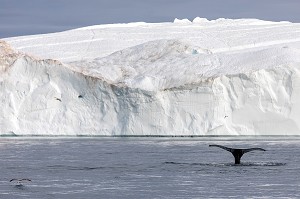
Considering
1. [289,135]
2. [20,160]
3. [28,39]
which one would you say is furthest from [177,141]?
[28,39]

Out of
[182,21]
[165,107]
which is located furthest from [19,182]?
[182,21]

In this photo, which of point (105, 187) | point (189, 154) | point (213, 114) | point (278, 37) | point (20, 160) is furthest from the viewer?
point (278, 37)

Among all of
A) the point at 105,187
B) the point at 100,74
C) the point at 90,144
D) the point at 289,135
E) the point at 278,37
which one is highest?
the point at 278,37

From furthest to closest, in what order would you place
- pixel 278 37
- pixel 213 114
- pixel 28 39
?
pixel 28 39 < pixel 278 37 < pixel 213 114

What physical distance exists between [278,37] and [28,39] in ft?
62.0

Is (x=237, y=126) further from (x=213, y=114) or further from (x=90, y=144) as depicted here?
(x=90, y=144)

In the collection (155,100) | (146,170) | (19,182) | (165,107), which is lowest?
(19,182)

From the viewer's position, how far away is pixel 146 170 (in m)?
23.5

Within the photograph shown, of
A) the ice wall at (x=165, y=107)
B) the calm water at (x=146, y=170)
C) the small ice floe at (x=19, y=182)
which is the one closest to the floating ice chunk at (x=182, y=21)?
the ice wall at (x=165, y=107)

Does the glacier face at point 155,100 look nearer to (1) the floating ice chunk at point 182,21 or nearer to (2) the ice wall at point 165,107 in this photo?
(2) the ice wall at point 165,107

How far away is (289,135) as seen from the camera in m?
41.4

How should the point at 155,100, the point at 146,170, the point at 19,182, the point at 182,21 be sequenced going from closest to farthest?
the point at 19,182 < the point at 146,170 < the point at 155,100 < the point at 182,21

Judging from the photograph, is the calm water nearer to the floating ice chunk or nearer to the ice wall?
the ice wall

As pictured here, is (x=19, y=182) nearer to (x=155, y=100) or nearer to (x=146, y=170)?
(x=146, y=170)
